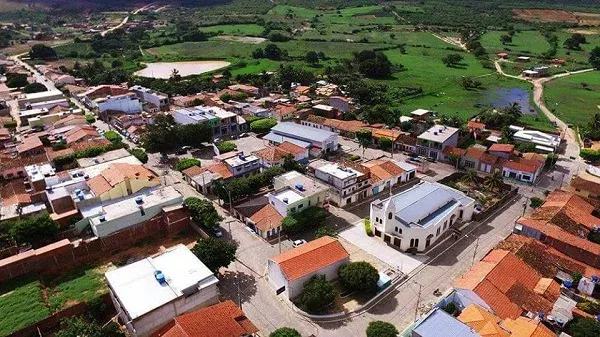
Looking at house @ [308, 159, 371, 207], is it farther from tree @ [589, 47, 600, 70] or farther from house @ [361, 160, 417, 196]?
tree @ [589, 47, 600, 70]

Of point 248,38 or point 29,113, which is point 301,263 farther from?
point 248,38

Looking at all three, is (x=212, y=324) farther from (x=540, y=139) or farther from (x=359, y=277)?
(x=540, y=139)

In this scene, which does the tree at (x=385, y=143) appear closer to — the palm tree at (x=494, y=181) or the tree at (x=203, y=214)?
the palm tree at (x=494, y=181)

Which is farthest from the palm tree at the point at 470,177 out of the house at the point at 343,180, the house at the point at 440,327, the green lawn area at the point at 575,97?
the green lawn area at the point at 575,97

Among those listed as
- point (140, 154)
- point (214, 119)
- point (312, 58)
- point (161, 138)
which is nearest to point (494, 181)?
point (214, 119)

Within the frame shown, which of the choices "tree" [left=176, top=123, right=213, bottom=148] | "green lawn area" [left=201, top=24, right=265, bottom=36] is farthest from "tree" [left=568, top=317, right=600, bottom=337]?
"green lawn area" [left=201, top=24, right=265, bottom=36]
